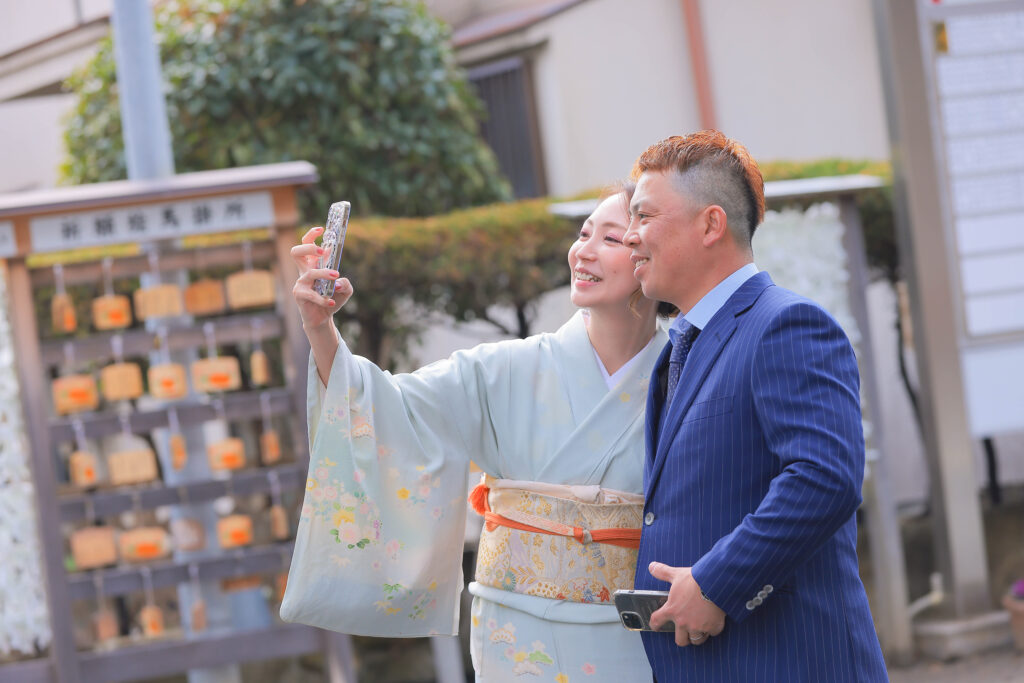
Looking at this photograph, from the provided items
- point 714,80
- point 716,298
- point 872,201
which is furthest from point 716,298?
point 714,80

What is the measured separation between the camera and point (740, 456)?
6.35ft

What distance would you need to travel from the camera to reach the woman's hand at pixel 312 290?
2.28 metres

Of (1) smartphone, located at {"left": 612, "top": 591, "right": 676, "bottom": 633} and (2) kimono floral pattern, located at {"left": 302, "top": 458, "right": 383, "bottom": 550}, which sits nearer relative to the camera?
(1) smartphone, located at {"left": 612, "top": 591, "right": 676, "bottom": 633}

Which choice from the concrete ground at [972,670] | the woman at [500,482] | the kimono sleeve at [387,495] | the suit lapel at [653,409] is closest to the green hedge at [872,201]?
the concrete ground at [972,670]

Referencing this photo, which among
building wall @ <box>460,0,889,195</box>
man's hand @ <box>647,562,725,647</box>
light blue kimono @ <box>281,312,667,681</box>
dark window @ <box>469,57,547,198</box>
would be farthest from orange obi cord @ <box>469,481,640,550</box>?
dark window @ <box>469,57,547,198</box>

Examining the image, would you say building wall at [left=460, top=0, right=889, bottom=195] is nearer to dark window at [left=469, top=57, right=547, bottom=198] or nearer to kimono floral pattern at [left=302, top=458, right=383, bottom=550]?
dark window at [left=469, top=57, right=547, bottom=198]

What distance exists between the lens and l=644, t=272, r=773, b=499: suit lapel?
6.70ft

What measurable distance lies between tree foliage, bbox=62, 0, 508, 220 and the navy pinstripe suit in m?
5.26

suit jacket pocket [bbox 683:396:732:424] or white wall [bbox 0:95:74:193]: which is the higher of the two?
white wall [bbox 0:95:74:193]

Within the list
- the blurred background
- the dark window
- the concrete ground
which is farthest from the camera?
the dark window

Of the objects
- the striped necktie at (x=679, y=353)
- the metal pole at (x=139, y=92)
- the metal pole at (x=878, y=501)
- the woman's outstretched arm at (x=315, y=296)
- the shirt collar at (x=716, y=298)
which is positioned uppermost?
the metal pole at (x=139, y=92)

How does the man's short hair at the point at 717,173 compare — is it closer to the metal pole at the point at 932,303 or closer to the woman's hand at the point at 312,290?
the woman's hand at the point at 312,290

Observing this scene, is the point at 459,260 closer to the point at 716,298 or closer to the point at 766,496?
the point at 716,298

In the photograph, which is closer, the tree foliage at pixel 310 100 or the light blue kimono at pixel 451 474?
the light blue kimono at pixel 451 474
